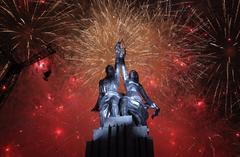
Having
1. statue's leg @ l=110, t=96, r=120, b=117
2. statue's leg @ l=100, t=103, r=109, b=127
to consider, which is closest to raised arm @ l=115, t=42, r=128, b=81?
statue's leg @ l=110, t=96, r=120, b=117

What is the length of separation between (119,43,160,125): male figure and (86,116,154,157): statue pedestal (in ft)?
2.66

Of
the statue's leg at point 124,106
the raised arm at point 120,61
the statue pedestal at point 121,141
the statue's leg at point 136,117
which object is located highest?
the raised arm at point 120,61

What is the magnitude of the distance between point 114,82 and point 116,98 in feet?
3.70

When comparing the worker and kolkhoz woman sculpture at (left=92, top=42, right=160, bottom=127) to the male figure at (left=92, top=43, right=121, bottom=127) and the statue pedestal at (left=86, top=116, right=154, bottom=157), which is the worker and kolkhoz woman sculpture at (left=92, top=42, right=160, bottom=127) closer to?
the male figure at (left=92, top=43, right=121, bottom=127)

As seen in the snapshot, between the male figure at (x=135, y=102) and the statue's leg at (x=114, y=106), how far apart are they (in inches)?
8.5

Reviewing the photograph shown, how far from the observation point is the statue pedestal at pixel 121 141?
47.8 ft

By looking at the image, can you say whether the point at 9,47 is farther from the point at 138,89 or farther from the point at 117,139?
the point at 117,139

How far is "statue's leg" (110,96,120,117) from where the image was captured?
53.3ft

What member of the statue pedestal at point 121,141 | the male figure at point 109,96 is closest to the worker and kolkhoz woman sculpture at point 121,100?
the male figure at point 109,96

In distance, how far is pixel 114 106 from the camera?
647 inches

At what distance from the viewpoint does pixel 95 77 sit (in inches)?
981

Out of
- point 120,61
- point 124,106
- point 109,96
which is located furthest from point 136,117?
point 120,61

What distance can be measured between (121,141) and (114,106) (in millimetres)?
1988

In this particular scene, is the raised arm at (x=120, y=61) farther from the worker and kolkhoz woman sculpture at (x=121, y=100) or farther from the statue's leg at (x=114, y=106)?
the statue's leg at (x=114, y=106)
